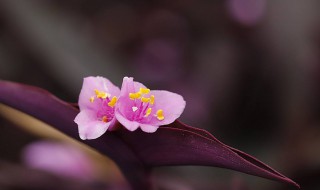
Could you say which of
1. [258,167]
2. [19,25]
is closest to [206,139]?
[258,167]

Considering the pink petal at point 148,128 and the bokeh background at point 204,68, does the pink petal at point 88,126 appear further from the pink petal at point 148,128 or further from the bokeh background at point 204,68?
the bokeh background at point 204,68

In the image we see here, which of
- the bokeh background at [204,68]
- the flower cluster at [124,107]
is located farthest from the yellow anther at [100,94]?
the bokeh background at [204,68]

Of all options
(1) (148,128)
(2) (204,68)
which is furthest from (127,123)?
(2) (204,68)

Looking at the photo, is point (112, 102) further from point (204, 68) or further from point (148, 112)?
point (204, 68)

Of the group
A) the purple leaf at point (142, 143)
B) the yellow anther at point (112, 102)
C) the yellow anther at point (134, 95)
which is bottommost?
the purple leaf at point (142, 143)

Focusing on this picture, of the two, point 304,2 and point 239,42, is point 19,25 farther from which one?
point 304,2

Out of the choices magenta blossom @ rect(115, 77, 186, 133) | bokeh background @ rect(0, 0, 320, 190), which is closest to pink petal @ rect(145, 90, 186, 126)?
magenta blossom @ rect(115, 77, 186, 133)

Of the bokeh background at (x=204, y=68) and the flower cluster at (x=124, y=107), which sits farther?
the bokeh background at (x=204, y=68)
